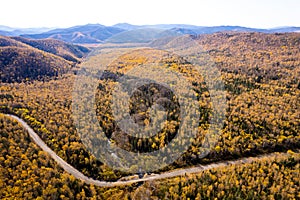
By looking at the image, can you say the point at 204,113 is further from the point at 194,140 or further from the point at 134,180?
the point at 134,180

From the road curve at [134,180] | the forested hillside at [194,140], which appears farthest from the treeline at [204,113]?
the road curve at [134,180]

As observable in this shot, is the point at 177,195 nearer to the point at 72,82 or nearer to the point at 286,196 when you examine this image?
the point at 286,196

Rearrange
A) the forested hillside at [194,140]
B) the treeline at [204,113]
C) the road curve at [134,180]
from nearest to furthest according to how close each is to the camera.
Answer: the forested hillside at [194,140], the road curve at [134,180], the treeline at [204,113]

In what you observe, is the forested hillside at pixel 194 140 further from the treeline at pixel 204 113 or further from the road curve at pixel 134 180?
A: the road curve at pixel 134 180

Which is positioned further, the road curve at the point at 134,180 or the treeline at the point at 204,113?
the treeline at the point at 204,113

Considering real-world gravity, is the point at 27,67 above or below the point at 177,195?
above

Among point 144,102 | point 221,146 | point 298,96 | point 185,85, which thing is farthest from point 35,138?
point 298,96

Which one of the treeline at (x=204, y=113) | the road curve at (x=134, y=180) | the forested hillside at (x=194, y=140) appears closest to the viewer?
the forested hillside at (x=194, y=140)

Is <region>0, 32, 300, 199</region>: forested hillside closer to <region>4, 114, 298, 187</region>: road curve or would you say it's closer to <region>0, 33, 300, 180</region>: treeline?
<region>0, 33, 300, 180</region>: treeline

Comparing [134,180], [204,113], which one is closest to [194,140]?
[204,113]

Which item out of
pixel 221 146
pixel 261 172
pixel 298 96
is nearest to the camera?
pixel 261 172

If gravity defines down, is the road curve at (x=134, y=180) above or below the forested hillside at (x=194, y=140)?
below
